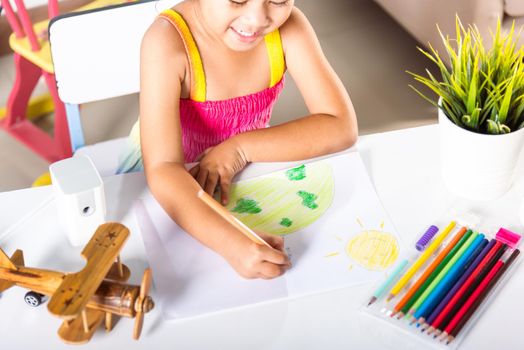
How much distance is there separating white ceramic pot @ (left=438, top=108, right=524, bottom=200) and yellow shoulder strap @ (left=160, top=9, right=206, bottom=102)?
15.4 inches

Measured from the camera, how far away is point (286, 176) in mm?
1052

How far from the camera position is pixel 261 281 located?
0.89 meters

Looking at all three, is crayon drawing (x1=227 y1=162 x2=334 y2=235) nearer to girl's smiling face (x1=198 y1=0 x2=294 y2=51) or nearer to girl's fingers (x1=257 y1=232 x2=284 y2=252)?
girl's fingers (x1=257 y1=232 x2=284 y2=252)

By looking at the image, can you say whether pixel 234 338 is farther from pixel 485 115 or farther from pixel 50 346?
pixel 485 115

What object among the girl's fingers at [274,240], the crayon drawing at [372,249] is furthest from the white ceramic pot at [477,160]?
the girl's fingers at [274,240]

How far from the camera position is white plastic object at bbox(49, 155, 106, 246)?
87 cm

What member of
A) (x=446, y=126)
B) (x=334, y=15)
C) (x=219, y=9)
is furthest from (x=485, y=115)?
(x=334, y=15)

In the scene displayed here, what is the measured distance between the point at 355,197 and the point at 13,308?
1.50 feet

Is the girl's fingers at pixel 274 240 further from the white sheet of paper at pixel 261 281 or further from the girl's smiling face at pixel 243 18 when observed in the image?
the girl's smiling face at pixel 243 18

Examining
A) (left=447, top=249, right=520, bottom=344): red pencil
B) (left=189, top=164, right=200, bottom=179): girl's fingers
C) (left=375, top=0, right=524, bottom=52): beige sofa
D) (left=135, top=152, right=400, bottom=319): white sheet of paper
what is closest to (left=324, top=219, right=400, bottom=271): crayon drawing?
(left=135, top=152, right=400, bottom=319): white sheet of paper

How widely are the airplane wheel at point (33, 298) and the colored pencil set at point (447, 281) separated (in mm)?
382

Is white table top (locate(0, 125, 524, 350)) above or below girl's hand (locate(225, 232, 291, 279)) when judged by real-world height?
below

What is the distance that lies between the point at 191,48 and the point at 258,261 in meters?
0.42

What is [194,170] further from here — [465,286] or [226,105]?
[465,286]
